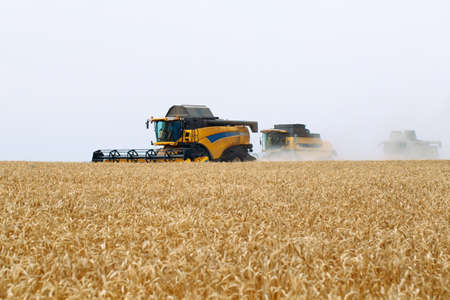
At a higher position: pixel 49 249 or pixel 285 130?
pixel 285 130

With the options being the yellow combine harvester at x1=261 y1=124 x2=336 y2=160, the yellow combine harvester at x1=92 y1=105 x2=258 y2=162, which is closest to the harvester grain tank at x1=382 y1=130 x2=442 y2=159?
the yellow combine harvester at x1=261 y1=124 x2=336 y2=160

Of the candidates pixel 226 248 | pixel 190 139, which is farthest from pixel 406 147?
pixel 226 248

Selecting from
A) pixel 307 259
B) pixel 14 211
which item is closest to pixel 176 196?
pixel 14 211

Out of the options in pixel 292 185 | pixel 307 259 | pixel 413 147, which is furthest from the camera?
pixel 413 147

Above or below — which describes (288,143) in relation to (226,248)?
above

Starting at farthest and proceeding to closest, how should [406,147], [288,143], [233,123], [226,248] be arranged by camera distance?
A: [406,147] < [288,143] < [233,123] < [226,248]

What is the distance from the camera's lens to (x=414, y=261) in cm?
408

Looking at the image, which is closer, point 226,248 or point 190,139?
point 226,248

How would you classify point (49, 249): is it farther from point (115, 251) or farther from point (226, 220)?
point (226, 220)

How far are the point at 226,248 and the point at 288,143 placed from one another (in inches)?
1261

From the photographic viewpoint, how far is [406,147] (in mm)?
44594

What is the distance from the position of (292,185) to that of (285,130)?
2711cm

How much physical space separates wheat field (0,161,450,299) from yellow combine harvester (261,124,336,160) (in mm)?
26611

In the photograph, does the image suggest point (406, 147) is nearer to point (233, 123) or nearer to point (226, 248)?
point (233, 123)
